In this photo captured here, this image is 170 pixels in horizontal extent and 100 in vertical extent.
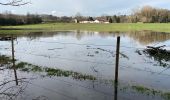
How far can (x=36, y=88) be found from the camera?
11922 millimetres

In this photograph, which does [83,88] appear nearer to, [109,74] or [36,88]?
[36,88]

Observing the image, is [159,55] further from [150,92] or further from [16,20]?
[16,20]

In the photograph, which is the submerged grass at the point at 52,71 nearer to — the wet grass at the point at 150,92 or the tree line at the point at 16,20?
the wet grass at the point at 150,92

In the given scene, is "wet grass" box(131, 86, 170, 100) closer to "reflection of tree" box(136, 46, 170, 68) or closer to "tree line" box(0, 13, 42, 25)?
"reflection of tree" box(136, 46, 170, 68)

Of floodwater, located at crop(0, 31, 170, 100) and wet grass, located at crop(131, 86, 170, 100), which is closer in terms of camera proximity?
floodwater, located at crop(0, 31, 170, 100)

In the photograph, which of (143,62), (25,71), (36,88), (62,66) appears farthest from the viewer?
(143,62)

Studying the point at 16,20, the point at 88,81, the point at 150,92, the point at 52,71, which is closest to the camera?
the point at 150,92

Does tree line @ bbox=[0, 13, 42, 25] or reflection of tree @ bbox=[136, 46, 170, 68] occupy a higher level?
tree line @ bbox=[0, 13, 42, 25]

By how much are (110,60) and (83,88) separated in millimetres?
8952

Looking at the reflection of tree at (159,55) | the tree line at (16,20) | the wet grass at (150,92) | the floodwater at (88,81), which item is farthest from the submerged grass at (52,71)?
the tree line at (16,20)

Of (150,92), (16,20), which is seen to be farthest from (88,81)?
(16,20)

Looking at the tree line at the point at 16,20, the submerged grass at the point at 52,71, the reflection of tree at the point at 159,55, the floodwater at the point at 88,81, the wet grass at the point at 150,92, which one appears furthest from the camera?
the tree line at the point at 16,20

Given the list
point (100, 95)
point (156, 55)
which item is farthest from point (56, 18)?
point (100, 95)

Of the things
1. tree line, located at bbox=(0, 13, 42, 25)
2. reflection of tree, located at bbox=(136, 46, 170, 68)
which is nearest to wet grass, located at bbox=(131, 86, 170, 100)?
reflection of tree, located at bbox=(136, 46, 170, 68)
